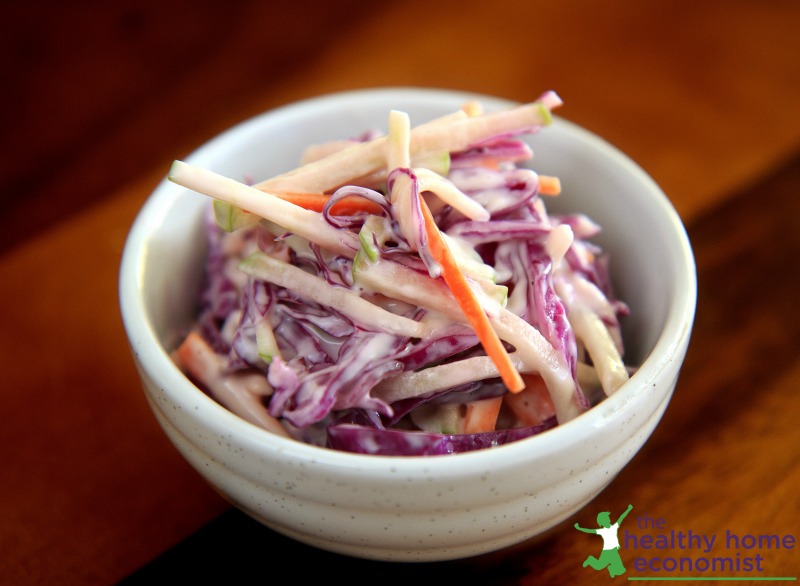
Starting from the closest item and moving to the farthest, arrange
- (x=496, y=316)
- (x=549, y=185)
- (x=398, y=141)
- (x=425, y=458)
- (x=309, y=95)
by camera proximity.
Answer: (x=425, y=458)
(x=496, y=316)
(x=398, y=141)
(x=549, y=185)
(x=309, y=95)

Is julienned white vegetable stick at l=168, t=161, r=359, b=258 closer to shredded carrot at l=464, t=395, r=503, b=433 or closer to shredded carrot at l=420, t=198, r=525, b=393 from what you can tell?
shredded carrot at l=420, t=198, r=525, b=393

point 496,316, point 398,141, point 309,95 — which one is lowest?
point 496,316

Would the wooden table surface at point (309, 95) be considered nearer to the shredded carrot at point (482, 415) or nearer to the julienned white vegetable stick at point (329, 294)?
the shredded carrot at point (482, 415)

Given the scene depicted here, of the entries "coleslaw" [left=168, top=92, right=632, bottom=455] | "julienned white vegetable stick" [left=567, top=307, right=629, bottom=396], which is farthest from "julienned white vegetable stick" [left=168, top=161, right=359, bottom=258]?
"julienned white vegetable stick" [left=567, top=307, right=629, bottom=396]

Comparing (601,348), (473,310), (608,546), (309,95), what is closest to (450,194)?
(473,310)

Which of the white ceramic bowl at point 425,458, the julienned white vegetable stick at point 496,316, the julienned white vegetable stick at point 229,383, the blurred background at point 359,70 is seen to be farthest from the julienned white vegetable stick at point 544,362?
the blurred background at point 359,70

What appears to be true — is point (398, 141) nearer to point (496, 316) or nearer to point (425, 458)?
point (496, 316)

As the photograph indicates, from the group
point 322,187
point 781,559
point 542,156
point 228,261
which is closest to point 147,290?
point 228,261

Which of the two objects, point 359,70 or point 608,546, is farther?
point 359,70
